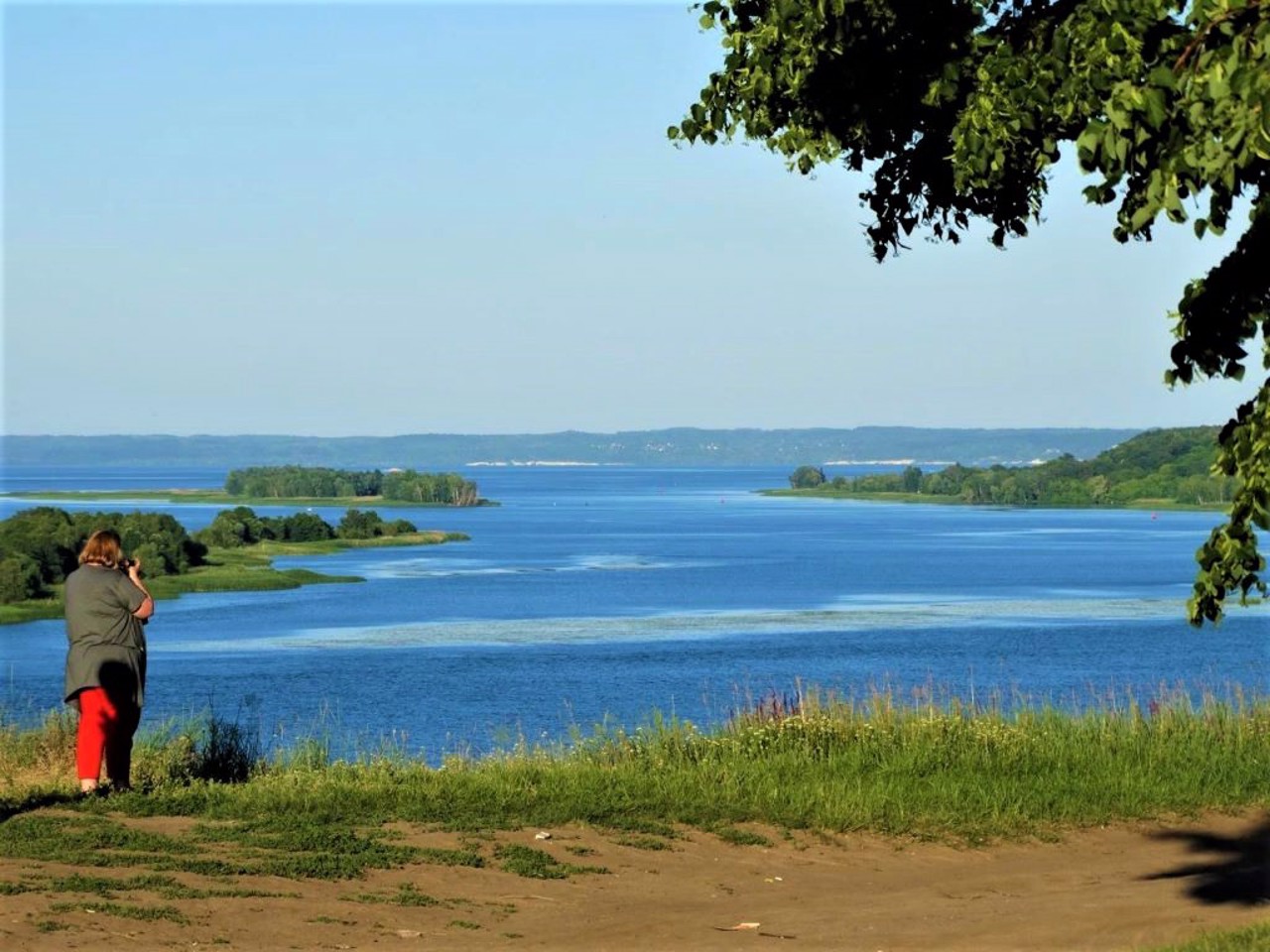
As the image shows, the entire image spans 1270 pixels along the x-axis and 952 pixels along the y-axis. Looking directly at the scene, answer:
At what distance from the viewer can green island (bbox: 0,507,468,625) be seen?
7750 centimetres

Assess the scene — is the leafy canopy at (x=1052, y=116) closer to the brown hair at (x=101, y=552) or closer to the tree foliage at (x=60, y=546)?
the brown hair at (x=101, y=552)

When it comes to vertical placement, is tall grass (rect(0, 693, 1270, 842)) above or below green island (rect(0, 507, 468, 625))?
above

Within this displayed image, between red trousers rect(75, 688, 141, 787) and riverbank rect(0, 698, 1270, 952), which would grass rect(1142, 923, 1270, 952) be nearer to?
riverbank rect(0, 698, 1270, 952)

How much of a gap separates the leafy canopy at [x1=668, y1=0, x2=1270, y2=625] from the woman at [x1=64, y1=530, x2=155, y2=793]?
568 cm

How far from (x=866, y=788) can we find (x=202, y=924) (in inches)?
248

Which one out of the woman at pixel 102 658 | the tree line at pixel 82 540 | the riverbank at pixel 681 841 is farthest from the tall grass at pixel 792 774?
the tree line at pixel 82 540

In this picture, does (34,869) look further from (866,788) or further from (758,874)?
(866,788)

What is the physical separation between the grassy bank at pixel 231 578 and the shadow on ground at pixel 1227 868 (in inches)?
2520

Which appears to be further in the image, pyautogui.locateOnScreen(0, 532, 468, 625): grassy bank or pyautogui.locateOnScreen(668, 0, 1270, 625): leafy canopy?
pyautogui.locateOnScreen(0, 532, 468, 625): grassy bank

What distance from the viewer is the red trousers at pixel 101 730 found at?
518 inches

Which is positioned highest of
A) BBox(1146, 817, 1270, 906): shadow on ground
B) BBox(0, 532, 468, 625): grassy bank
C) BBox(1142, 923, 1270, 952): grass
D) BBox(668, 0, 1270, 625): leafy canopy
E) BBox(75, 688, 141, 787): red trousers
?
BBox(668, 0, 1270, 625): leafy canopy

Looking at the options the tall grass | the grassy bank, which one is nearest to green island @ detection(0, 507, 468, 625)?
the grassy bank

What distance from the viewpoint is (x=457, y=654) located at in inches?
2140

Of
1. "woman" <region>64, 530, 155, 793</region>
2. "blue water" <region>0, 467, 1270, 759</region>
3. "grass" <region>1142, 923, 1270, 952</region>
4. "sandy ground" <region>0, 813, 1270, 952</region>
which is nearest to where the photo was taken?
"grass" <region>1142, 923, 1270, 952</region>
